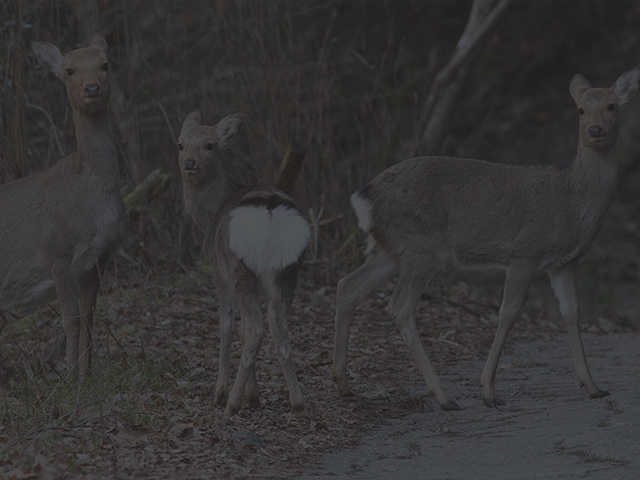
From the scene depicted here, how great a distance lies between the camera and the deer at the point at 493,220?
21.3 ft

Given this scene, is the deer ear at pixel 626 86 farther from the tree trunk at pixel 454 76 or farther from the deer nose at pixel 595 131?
the tree trunk at pixel 454 76

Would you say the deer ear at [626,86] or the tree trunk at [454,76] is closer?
the deer ear at [626,86]

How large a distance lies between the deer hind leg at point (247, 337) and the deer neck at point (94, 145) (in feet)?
4.31

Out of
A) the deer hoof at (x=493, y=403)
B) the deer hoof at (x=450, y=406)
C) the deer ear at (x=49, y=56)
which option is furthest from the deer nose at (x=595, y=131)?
the deer ear at (x=49, y=56)

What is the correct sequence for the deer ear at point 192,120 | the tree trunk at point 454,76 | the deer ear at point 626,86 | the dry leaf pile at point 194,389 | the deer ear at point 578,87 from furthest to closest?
the tree trunk at point 454,76 < the deer ear at point 578,87 < the deer ear at point 626,86 < the deer ear at point 192,120 < the dry leaf pile at point 194,389

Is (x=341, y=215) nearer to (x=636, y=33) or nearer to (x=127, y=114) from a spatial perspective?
(x=127, y=114)

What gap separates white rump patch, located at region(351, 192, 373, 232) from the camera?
6586 millimetres

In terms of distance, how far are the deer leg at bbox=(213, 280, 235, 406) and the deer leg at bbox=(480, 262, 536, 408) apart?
1721mm

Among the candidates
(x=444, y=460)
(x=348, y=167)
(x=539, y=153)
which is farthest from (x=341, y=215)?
(x=539, y=153)

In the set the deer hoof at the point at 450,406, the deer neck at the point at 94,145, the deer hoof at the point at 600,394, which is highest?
the deer neck at the point at 94,145

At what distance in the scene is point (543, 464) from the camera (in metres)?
4.64

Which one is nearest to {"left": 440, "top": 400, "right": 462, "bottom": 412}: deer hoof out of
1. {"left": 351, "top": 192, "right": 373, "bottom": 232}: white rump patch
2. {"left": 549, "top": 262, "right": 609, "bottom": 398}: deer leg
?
{"left": 549, "top": 262, "right": 609, "bottom": 398}: deer leg

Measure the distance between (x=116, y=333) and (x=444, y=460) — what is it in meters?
3.13

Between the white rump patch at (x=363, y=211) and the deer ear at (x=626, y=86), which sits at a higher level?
the deer ear at (x=626, y=86)
